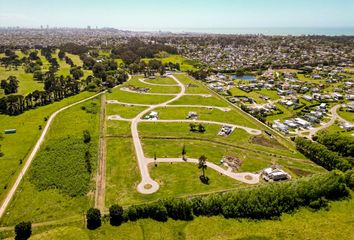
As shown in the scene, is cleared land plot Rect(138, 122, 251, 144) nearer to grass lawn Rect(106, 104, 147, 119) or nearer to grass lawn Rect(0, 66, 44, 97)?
grass lawn Rect(106, 104, 147, 119)

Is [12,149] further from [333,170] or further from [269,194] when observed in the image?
[333,170]

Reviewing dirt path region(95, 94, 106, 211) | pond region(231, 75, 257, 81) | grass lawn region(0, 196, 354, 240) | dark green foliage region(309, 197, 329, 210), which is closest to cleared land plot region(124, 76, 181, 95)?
dirt path region(95, 94, 106, 211)

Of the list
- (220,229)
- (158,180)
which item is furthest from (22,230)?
(220,229)

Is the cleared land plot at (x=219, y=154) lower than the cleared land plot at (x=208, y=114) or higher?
lower

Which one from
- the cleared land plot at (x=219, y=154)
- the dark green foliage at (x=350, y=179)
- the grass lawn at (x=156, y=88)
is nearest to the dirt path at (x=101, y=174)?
the cleared land plot at (x=219, y=154)

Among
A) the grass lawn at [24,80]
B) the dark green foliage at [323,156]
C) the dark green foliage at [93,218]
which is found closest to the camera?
the dark green foliage at [93,218]

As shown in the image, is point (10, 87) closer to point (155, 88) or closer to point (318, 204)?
point (155, 88)

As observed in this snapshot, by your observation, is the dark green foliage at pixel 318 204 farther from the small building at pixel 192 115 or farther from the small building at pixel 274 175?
the small building at pixel 192 115

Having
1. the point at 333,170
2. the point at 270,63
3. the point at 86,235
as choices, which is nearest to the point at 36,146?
the point at 86,235
